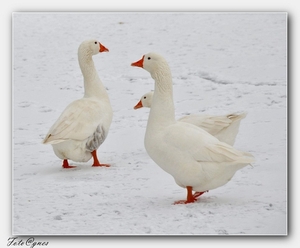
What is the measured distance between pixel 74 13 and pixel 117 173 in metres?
1.55

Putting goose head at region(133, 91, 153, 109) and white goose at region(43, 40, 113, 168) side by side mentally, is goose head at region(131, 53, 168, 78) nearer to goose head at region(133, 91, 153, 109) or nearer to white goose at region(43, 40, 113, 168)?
white goose at region(43, 40, 113, 168)

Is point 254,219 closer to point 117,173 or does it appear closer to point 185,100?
point 117,173

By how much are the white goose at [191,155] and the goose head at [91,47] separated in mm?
1817

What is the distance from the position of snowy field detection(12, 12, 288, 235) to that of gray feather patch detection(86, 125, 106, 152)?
0.22m

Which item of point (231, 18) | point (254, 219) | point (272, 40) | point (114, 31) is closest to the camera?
point (254, 219)

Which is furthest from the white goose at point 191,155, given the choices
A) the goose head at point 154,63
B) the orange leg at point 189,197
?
the goose head at point 154,63

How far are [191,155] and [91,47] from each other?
2328mm

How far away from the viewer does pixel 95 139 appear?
7391 mm

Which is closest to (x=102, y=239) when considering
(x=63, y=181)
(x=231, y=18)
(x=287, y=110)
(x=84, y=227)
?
(x=84, y=227)

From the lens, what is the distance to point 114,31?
27.5ft

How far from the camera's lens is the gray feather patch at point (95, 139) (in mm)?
7359

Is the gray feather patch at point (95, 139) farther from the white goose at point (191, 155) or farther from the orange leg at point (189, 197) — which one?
the orange leg at point (189, 197)

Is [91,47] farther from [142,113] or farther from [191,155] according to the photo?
[191,155]

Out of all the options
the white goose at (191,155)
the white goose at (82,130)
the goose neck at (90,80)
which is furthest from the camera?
the goose neck at (90,80)
